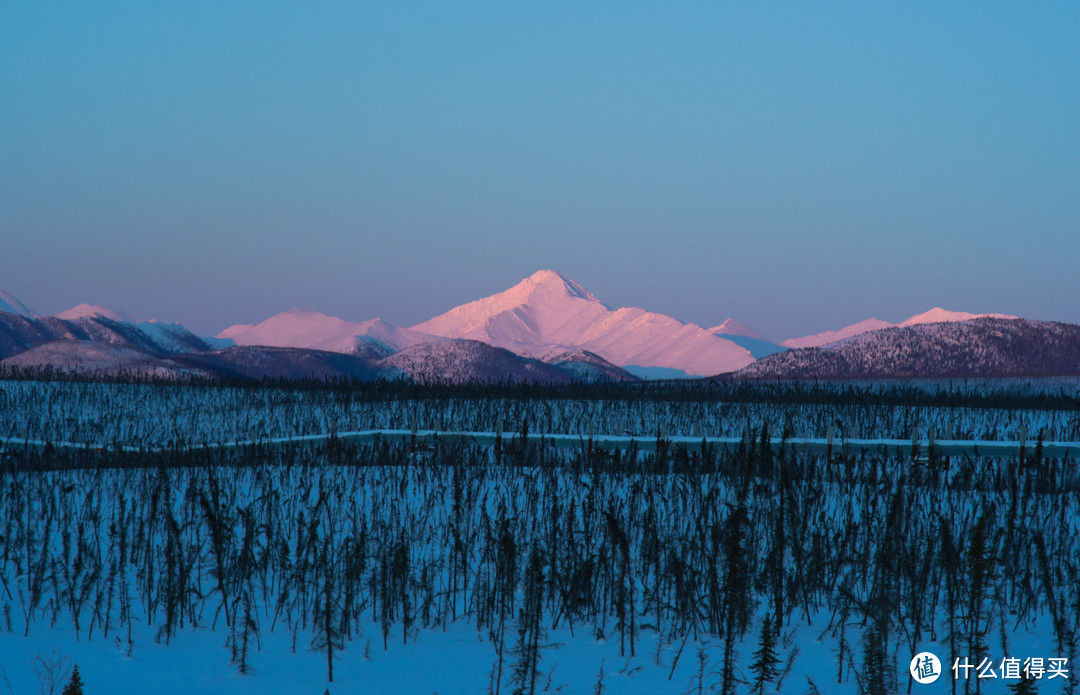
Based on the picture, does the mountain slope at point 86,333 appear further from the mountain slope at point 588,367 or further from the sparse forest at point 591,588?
the sparse forest at point 591,588

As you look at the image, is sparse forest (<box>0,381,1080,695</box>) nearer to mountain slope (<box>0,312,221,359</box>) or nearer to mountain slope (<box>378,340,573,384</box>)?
mountain slope (<box>378,340,573,384</box>)

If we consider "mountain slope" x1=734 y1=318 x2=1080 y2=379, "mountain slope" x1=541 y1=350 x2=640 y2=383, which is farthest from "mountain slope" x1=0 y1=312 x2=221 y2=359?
"mountain slope" x1=734 y1=318 x2=1080 y2=379

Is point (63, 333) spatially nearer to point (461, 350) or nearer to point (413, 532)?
point (461, 350)

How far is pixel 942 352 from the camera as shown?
77312 millimetres

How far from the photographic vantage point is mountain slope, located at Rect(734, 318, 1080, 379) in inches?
2906

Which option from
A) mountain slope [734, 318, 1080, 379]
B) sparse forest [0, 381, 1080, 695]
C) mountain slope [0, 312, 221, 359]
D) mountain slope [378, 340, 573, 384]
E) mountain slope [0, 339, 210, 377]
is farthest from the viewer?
mountain slope [0, 312, 221, 359]

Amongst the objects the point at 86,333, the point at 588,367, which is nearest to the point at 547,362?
the point at 588,367

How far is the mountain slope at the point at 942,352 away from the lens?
73.8 meters

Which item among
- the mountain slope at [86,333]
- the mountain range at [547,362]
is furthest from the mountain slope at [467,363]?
the mountain slope at [86,333]

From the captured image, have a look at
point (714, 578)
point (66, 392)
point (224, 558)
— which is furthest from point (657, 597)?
point (66, 392)

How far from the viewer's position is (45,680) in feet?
23.5

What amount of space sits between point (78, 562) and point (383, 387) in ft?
104

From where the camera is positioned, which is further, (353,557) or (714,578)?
(353,557)

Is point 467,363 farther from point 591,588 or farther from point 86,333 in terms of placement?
point 591,588
